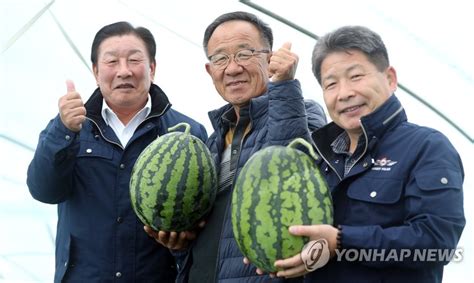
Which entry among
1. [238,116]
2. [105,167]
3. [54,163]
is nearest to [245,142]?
[238,116]

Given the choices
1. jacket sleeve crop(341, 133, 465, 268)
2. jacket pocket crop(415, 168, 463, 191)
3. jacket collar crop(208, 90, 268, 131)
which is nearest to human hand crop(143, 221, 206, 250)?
jacket collar crop(208, 90, 268, 131)

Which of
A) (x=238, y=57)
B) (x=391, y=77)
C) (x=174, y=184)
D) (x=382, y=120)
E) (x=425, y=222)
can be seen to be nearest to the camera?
(x=425, y=222)

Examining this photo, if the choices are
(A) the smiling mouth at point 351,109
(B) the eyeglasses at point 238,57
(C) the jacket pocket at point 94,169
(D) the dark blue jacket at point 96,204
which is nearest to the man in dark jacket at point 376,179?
(A) the smiling mouth at point 351,109

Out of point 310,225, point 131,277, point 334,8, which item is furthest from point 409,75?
point 310,225

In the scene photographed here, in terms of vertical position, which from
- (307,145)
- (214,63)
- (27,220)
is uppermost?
(214,63)

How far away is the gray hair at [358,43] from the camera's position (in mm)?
2529

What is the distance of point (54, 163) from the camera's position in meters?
3.31

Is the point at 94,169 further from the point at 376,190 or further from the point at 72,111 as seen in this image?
the point at 376,190

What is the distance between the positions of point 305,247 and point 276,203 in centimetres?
18

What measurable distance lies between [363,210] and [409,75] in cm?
308

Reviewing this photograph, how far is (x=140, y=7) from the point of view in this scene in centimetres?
601

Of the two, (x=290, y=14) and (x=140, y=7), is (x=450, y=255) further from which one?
(x=140, y=7)

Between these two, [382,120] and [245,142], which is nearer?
[382,120]

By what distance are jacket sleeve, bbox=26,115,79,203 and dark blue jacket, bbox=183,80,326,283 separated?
28.4 inches
